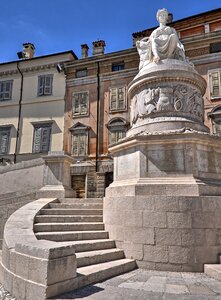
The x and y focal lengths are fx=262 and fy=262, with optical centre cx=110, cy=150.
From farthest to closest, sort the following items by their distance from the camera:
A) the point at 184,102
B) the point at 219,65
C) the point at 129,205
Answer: the point at 219,65 < the point at 184,102 < the point at 129,205

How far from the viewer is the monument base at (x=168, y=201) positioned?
5398mm

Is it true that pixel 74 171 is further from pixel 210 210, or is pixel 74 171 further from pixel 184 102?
pixel 210 210

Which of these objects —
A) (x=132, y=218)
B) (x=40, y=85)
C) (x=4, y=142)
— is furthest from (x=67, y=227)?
(x=40, y=85)

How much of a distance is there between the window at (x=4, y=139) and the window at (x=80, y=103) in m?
6.45

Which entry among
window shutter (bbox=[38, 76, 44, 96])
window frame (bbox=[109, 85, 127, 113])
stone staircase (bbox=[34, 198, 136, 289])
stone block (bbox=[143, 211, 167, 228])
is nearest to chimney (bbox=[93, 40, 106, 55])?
window frame (bbox=[109, 85, 127, 113])

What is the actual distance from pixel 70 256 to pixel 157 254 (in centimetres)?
222

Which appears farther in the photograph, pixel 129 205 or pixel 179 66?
pixel 179 66

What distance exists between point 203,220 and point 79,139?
1682 centimetres

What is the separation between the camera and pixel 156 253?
5449mm

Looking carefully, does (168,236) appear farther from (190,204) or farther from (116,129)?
(116,129)

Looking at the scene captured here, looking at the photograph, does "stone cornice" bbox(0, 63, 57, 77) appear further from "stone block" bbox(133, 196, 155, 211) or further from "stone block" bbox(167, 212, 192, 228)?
"stone block" bbox(167, 212, 192, 228)

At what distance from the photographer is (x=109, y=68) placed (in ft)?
72.6

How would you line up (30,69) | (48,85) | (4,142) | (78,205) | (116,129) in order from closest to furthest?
(78,205) < (116,129) < (4,142) < (48,85) < (30,69)

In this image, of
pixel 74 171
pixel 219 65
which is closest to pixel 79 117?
pixel 74 171
